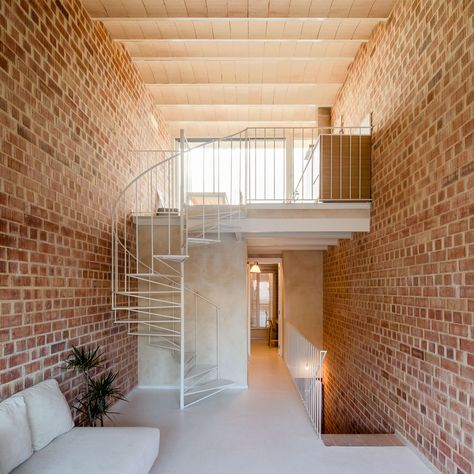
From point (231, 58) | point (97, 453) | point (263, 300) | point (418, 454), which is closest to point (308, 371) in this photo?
point (418, 454)

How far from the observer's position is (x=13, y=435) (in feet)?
7.63

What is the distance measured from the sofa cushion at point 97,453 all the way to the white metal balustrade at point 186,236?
1.59 meters

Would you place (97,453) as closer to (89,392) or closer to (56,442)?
(56,442)

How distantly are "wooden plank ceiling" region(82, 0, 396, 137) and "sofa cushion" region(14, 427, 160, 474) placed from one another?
13.4ft

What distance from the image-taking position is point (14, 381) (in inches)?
106

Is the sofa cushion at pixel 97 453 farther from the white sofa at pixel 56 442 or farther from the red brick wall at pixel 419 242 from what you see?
the red brick wall at pixel 419 242

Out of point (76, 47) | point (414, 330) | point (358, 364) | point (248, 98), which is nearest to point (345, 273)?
point (358, 364)

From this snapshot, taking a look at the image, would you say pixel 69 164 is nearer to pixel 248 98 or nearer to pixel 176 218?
pixel 176 218

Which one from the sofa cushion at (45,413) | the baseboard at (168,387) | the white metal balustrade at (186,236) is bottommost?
the baseboard at (168,387)

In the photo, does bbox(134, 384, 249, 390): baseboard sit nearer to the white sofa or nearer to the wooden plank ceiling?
the white sofa

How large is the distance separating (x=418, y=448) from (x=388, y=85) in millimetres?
3663

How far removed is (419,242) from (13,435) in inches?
133

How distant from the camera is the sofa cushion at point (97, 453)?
237cm

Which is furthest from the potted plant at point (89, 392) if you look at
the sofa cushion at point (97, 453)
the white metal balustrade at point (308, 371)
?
the white metal balustrade at point (308, 371)
